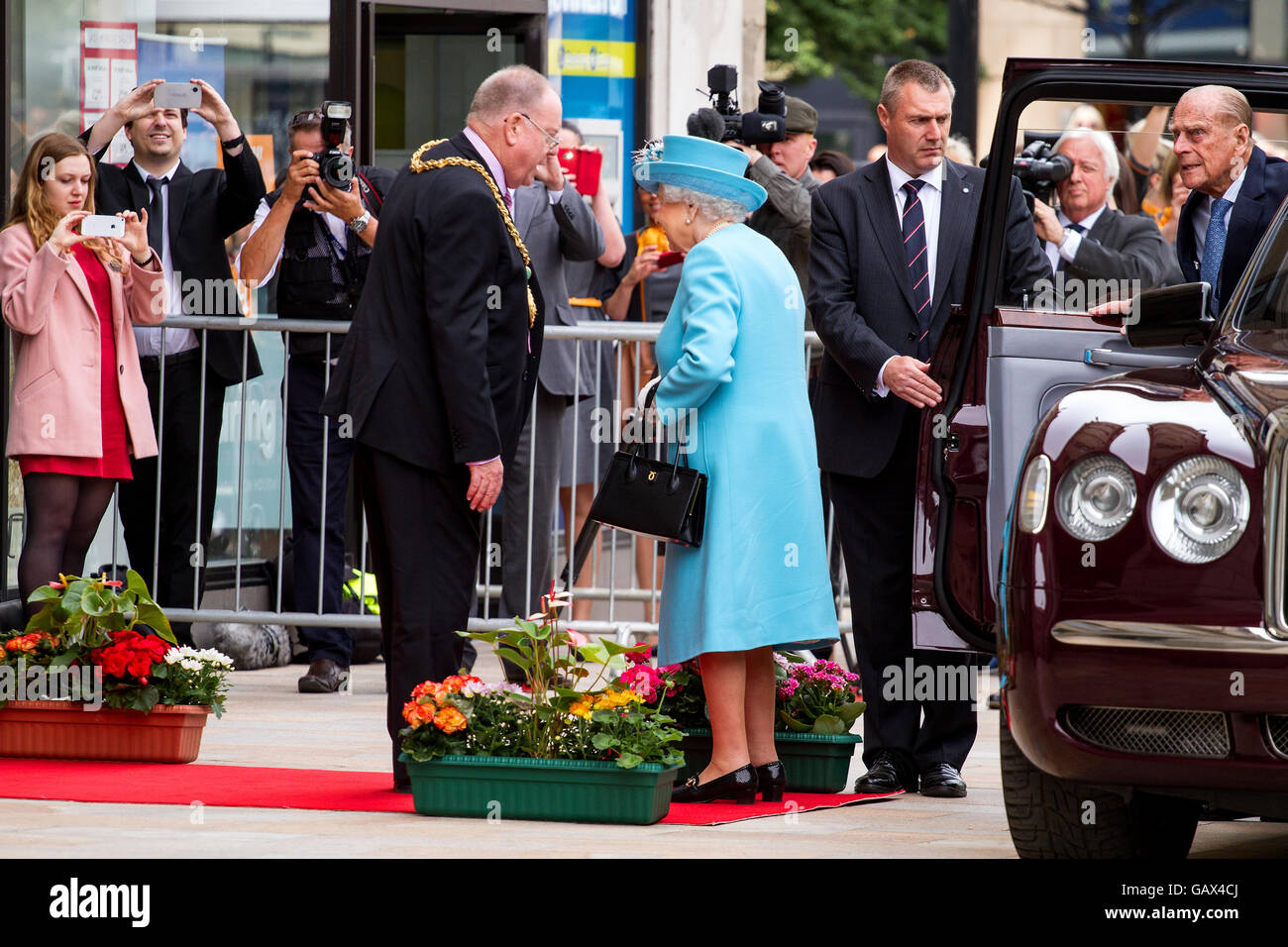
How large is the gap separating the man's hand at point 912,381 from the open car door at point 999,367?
0.46ft

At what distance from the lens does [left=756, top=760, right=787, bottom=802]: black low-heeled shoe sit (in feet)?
21.6

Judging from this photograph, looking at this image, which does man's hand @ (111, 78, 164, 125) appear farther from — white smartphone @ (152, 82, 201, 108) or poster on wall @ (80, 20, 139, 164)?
poster on wall @ (80, 20, 139, 164)

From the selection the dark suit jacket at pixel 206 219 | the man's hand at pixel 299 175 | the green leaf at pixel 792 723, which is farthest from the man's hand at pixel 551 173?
the green leaf at pixel 792 723

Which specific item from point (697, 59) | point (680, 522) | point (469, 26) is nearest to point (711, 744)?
point (680, 522)

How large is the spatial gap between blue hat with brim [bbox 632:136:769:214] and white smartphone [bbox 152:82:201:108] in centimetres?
344

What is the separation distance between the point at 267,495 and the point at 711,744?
469cm

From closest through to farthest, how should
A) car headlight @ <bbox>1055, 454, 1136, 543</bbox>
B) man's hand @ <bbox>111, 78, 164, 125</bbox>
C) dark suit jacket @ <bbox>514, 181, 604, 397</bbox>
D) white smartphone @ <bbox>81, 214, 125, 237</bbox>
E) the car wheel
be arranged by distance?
car headlight @ <bbox>1055, 454, 1136, 543</bbox> → the car wheel → white smartphone @ <bbox>81, 214, 125, 237</bbox> → man's hand @ <bbox>111, 78, 164, 125</bbox> → dark suit jacket @ <bbox>514, 181, 604, 397</bbox>

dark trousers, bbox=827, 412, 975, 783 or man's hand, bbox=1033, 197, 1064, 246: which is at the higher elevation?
man's hand, bbox=1033, 197, 1064, 246

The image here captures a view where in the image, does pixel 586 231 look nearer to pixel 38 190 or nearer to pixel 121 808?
pixel 38 190

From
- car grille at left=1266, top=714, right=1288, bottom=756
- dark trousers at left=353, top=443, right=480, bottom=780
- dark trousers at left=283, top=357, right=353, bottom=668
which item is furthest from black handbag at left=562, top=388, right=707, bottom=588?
dark trousers at left=283, top=357, right=353, bottom=668

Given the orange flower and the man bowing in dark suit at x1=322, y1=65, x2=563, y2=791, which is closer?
the orange flower

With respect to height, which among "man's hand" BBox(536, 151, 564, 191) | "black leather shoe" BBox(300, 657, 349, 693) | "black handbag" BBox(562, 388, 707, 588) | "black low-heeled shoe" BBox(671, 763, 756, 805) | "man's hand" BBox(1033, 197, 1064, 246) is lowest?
"black leather shoe" BBox(300, 657, 349, 693)

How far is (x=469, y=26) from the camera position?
39.9 feet

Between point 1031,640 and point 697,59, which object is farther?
point 697,59
